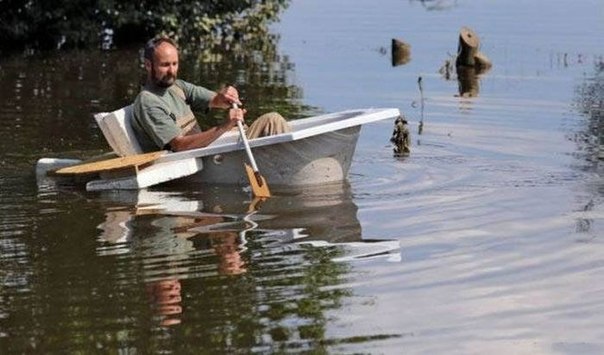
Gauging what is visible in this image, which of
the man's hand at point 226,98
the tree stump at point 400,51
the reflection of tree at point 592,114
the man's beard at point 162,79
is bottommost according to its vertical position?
the reflection of tree at point 592,114

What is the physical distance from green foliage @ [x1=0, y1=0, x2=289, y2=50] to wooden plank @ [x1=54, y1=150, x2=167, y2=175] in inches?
579

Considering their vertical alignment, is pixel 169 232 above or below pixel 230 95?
below

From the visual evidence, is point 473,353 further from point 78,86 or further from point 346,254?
point 78,86

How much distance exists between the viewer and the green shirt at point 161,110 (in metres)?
12.7

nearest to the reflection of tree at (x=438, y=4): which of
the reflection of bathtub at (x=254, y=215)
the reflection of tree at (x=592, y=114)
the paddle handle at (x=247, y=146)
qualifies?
the reflection of tree at (x=592, y=114)

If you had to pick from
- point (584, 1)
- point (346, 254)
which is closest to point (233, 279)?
point (346, 254)

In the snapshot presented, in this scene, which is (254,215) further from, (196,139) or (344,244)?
(344,244)

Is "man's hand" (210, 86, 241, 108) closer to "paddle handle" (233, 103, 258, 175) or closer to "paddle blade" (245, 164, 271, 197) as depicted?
"paddle handle" (233, 103, 258, 175)

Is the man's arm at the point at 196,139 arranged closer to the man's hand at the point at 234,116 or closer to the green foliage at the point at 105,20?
the man's hand at the point at 234,116

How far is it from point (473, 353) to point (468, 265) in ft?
6.88

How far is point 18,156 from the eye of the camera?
49.3ft

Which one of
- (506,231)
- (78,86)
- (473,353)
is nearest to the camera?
(473,353)

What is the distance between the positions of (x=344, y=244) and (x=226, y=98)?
2574mm

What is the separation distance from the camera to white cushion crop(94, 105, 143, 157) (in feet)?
42.3
